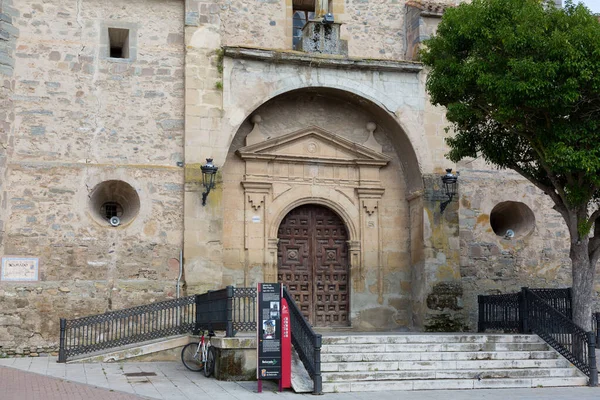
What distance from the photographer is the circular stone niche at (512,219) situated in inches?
712

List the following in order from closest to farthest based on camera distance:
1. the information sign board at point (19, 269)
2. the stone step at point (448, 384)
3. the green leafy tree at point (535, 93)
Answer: the stone step at point (448, 384)
the green leafy tree at point (535, 93)
the information sign board at point (19, 269)

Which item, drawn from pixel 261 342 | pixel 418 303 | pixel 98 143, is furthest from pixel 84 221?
pixel 418 303

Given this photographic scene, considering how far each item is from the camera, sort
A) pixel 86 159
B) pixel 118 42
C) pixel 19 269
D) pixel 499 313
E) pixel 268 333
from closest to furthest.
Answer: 1. pixel 268 333
2. pixel 19 269
3. pixel 86 159
4. pixel 499 313
5. pixel 118 42

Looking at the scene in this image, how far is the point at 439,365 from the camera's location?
1240 cm

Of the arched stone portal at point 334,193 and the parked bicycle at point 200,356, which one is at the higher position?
the arched stone portal at point 334,193

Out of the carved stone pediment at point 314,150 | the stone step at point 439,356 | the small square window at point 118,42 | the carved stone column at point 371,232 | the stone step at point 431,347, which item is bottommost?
the stone step at point 439,356

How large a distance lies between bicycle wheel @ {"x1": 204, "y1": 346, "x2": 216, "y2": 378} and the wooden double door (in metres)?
4.80

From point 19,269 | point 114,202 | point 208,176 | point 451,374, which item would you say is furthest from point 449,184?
point 19,269

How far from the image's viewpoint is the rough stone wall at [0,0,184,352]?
48.4 ft

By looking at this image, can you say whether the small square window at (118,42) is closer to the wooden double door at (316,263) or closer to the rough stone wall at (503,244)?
the wooden double door at (316,263)

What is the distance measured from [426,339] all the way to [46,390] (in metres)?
6.26

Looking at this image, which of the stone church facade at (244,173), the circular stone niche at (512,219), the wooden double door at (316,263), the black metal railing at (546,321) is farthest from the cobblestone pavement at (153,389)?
the circular stone niche at (512,219)

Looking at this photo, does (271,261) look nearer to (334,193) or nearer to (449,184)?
(334,193)

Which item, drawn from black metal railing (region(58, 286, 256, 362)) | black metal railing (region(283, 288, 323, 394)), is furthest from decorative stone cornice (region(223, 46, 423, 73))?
black metal railing (region(283, 288, 323, 394))
